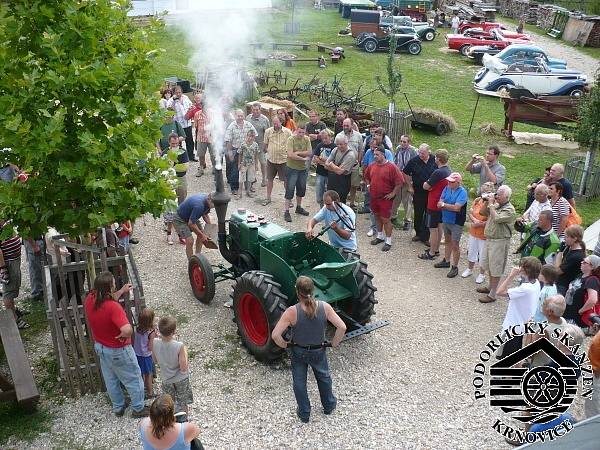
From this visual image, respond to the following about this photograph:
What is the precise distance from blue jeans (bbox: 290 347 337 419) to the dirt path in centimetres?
2025

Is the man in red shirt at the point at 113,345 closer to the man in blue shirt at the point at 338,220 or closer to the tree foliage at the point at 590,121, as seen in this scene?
the man in blue shirt at the point at 338,220

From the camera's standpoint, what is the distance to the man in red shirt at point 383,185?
854 cm

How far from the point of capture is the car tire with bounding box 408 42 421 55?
2489 centimetres

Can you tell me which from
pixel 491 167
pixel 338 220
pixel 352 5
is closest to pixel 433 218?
pixel 491 167

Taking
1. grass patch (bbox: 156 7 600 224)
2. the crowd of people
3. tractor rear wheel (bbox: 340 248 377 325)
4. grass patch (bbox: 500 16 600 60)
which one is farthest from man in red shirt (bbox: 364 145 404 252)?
grass patch (bbox: 500 16 600 60)

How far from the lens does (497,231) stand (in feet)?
23.5

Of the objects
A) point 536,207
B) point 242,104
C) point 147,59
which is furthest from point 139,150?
point 242,104

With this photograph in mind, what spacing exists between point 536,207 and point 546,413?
3.75 meters

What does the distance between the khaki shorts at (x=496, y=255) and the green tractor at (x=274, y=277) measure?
5.77 feet

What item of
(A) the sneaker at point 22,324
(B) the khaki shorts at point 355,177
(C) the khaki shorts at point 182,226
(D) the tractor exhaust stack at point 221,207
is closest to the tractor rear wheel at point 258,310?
(D) the tractor exhaust stack at point 221,207

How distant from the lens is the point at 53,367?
609 cm

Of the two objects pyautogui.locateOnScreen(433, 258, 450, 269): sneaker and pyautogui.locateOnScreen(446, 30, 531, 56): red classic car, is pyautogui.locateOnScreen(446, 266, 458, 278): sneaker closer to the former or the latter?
pyautogui.locateOnScreen(433, 258, 450, 269): sneaker

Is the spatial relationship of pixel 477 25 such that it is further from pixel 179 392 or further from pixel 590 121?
pixel 179 392

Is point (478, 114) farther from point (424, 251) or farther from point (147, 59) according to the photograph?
point (147, 59)
